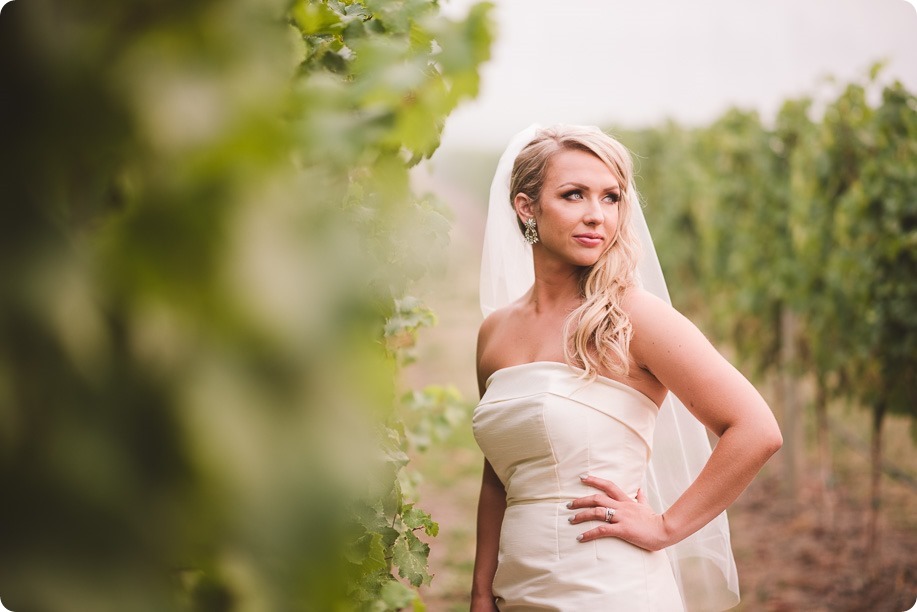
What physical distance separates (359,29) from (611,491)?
1.60 m

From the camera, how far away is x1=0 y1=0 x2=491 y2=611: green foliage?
0.40 m

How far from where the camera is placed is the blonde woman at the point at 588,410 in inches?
87.7

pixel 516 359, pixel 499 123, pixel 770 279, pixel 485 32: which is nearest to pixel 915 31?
pixel 770 279

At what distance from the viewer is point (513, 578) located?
238cm

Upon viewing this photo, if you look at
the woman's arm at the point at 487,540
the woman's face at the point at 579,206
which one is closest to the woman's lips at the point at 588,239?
the woman's face at the point at 579,206

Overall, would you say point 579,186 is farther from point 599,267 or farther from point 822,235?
point 822,235

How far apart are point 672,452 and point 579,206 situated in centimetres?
107

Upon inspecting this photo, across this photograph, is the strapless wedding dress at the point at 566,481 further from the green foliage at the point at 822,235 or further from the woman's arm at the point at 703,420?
the green foliage at the point at 822,235

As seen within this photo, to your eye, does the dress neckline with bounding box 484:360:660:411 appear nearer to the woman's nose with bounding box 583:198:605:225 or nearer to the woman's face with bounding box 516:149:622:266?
the woman's face with bounding box 516:149:622:266

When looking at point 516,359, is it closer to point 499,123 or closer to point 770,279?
point 770,279

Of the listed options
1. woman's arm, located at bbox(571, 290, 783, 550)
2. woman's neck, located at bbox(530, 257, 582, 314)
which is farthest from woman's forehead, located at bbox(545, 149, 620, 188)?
woman's arm, located at bbox(571, 290, 783, 550)

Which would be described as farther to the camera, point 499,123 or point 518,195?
point 499,123

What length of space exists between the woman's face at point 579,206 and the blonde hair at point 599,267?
36mm

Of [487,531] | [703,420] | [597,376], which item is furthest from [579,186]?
[487,531]
